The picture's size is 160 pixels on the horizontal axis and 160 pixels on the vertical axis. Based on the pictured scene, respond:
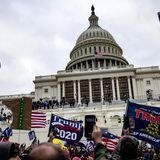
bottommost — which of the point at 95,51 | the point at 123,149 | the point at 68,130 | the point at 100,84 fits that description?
the point at 123,149

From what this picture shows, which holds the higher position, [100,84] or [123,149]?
[100,84]

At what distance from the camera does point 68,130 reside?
1188 cm

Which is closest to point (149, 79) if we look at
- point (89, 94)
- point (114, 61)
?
point (89, 94)

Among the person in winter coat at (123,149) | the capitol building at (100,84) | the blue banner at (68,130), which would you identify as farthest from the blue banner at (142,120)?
the capitol building at (100,84)

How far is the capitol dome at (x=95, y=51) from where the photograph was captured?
280 feet

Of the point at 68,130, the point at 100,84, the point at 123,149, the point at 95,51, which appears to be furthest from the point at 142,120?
the point at 95,51

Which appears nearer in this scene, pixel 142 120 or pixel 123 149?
pixel 123 149

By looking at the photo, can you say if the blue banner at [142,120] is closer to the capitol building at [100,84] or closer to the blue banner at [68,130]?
the blue banner at [68,130]

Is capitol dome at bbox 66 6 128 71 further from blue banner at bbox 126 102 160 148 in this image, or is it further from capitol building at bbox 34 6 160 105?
blue banner at bbox 126 102 160 148

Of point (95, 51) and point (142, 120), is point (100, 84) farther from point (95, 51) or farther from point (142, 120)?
point (142, 120)

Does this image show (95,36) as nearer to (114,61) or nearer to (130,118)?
(114,61)

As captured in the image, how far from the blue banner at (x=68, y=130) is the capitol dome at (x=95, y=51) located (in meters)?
68.0

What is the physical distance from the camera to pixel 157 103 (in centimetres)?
4791

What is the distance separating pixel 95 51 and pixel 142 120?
265 feet
